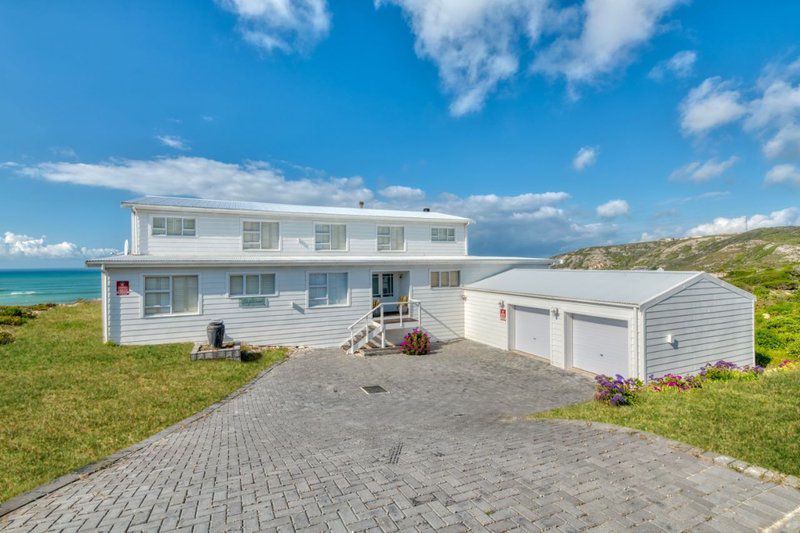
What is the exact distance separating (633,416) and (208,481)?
303 inches

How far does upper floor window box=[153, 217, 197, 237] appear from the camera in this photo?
56.4ft

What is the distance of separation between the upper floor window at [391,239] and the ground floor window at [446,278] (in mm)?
→ 3371

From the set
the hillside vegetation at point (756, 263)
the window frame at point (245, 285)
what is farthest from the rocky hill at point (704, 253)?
the window frame at point (245, 285)

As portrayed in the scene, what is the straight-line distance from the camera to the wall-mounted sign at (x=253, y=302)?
16031mm


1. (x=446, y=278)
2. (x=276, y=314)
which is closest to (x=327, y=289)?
(x=276, y=314)

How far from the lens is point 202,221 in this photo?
1780 cm

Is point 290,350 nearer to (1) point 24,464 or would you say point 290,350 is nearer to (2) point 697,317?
(1) point 24,464

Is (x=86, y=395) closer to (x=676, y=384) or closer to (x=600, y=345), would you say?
(x=676, y=384)

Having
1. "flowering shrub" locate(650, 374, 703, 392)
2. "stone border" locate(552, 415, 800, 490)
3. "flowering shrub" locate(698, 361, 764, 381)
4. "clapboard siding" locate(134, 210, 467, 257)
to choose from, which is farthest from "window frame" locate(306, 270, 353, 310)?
"flowering shrub" locate(698, 361, 764, 381)

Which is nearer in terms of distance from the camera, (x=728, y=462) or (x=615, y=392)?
(x=728, y=462)

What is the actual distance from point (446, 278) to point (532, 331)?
530 cm

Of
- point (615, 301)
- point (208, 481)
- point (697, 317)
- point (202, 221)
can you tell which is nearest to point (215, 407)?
point (208, 481)

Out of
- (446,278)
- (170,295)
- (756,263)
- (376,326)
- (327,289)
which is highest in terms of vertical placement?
(756,263)

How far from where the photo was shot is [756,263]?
51.7 meters
